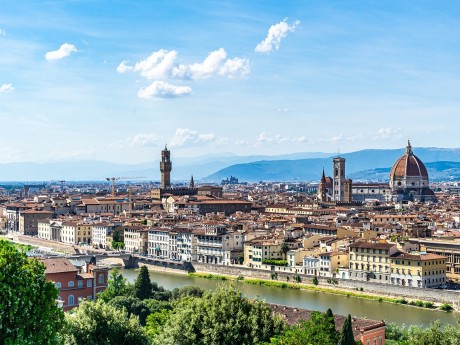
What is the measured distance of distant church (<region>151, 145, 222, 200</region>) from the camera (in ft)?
287

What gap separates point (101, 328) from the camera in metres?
15.5

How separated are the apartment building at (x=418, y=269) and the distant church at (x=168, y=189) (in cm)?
5386

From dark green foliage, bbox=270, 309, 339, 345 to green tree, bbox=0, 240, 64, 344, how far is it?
4493 millimetres

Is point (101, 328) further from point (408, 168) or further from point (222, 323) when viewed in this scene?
point (408, 168)

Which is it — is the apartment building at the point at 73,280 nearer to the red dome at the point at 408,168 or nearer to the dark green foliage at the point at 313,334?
the dark green foliage at the point at 313,334

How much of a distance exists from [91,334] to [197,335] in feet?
7.25

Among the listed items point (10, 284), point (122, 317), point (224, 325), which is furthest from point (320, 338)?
point (10, 284)

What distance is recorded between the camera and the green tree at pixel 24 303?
39.5 ft

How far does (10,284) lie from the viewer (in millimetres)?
12156

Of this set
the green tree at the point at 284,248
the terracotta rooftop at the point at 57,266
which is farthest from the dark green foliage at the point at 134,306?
the green tree at the point at 284,248

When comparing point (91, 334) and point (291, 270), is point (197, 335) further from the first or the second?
point (291, 270)

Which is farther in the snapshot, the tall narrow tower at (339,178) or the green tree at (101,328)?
the tall narrow tower at (339,178)

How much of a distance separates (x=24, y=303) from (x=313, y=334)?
6.17 m

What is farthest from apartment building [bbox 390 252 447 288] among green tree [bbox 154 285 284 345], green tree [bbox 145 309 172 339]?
green tree [bbox 154 285 284 345]
